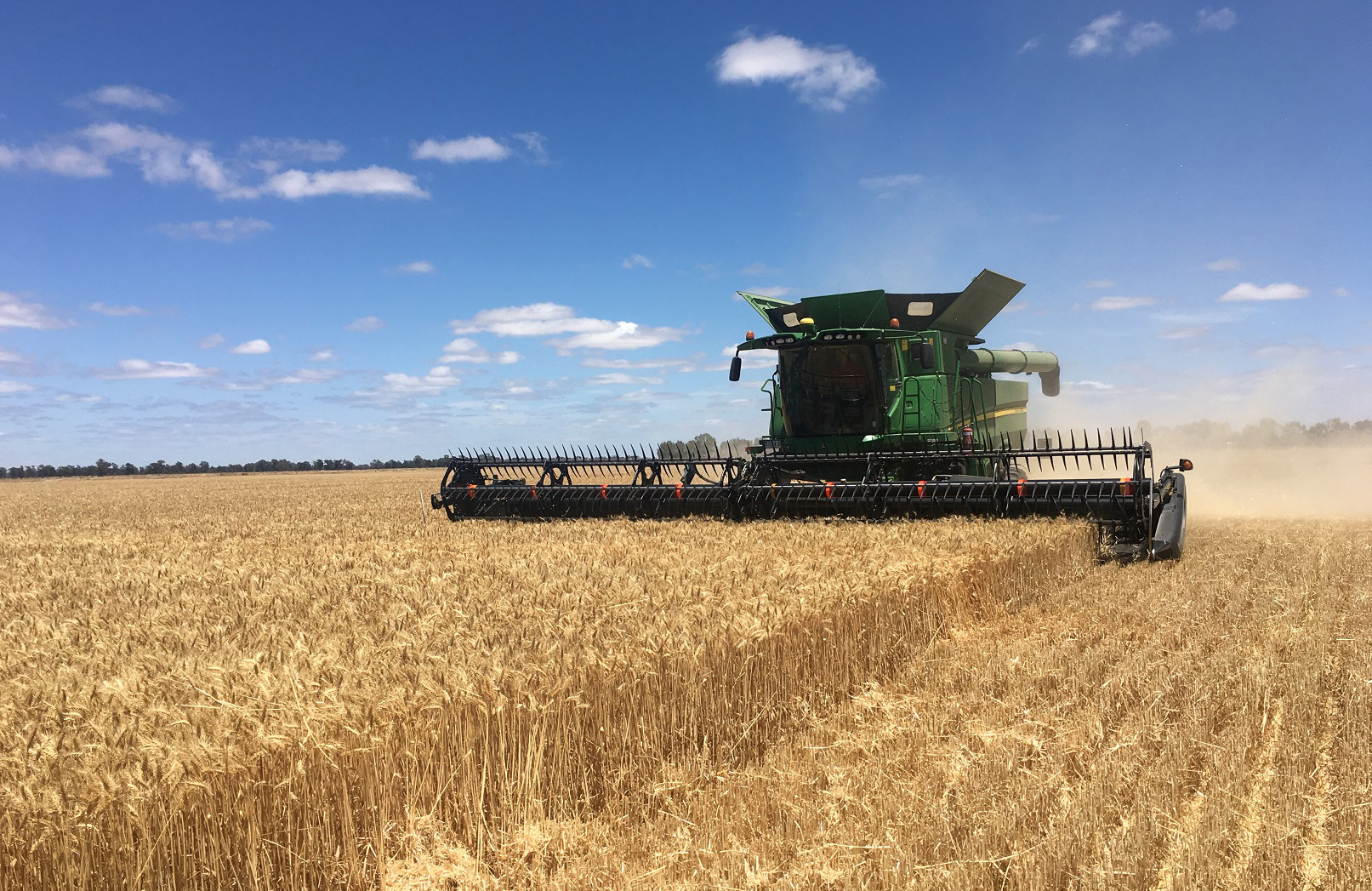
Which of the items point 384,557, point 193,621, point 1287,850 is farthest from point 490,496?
point 1287,850

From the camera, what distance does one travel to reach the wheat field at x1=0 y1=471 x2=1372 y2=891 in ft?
9.37

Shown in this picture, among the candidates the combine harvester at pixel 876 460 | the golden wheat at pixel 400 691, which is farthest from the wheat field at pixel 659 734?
the combine harvester at pixel 876 460

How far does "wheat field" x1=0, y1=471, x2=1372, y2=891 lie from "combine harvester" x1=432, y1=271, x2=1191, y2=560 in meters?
2.83

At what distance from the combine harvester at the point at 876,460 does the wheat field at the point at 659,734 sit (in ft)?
9.29

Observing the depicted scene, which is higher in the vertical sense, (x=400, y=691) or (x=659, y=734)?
(x=400, y=691)

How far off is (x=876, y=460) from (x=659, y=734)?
7.24 meters

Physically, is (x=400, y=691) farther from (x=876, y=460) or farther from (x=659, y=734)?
(x=876, y=460)

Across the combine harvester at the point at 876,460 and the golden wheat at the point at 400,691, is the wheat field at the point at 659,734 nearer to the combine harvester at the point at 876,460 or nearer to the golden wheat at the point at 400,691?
the golden wheat at the point at 400,691

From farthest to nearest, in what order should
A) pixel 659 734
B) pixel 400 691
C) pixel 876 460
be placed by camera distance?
pixel 876 460
pixel 659 734
pixel 400 691

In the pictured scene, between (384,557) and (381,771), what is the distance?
16.2ft

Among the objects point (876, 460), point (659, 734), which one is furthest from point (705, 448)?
point (659, 734)

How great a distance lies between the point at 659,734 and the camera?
161 inches

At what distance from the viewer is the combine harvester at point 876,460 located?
31.7ft

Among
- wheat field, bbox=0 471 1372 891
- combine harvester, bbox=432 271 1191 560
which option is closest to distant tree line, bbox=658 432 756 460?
combine harvester, bbox=432 271 1191 560
